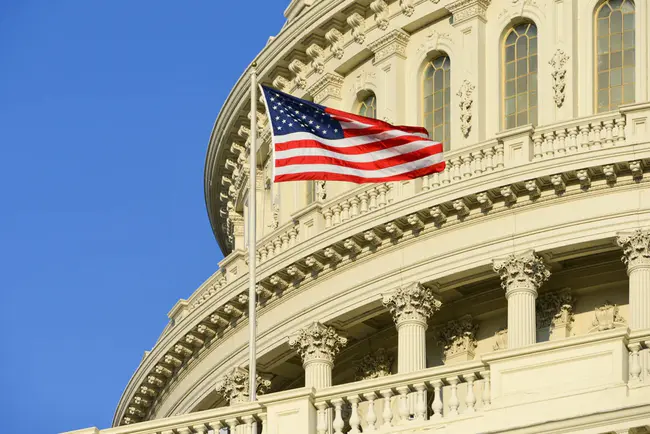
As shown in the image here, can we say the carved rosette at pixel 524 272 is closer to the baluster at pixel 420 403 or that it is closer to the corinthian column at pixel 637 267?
the corinthian column at pixel 637 267

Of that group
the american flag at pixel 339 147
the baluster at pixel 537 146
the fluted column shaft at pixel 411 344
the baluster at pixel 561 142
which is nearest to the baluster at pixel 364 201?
the fluted column shaft at pixel 411 344

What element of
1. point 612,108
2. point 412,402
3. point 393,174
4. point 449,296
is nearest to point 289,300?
point 449,296

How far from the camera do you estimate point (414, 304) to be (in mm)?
56562

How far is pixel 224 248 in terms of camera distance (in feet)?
247


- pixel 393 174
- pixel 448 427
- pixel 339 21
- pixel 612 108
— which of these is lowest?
pixel 448 427

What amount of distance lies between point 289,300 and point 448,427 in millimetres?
25716

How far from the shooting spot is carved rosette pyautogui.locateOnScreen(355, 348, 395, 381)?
59094mm

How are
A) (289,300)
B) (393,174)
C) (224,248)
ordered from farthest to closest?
(224,248) < (289,300) < (393,174)

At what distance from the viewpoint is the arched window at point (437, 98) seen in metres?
60.4

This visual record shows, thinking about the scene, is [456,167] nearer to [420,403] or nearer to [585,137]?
[585,137]

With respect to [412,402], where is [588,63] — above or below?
above

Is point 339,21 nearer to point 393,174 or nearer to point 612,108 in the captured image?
point 612,108

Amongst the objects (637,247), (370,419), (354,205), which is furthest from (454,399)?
(354,205)

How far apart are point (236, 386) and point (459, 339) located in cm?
593
